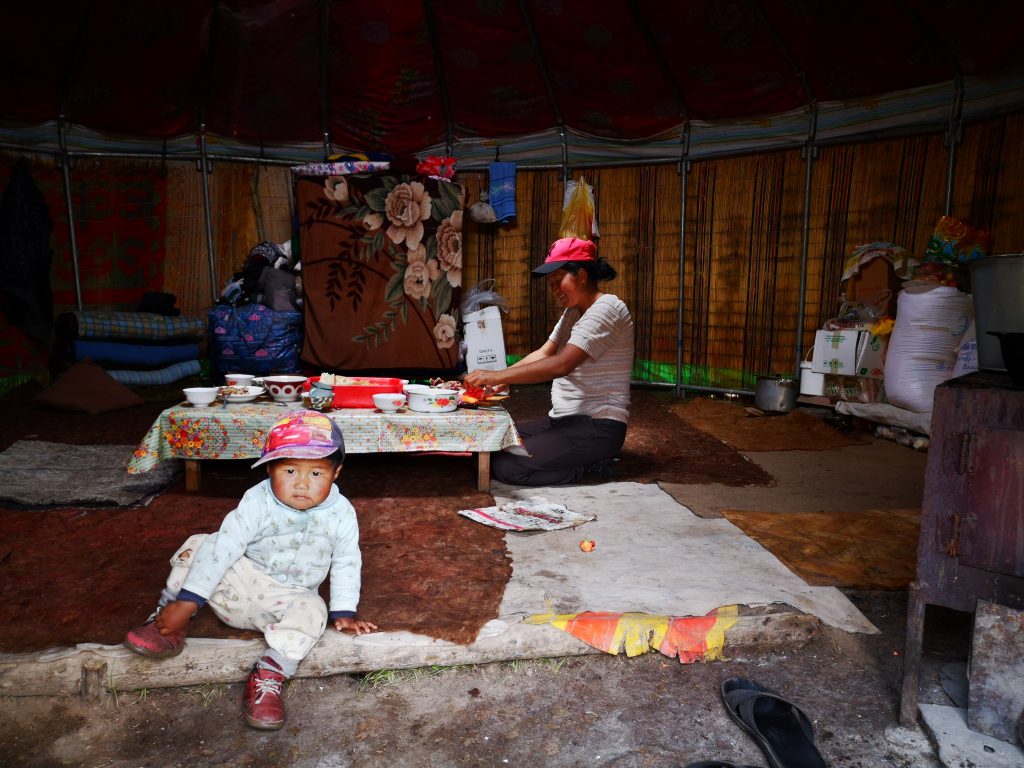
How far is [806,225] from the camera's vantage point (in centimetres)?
581

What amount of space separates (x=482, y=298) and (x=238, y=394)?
12.1ft

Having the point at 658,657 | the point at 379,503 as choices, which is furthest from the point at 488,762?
the point at 379,503

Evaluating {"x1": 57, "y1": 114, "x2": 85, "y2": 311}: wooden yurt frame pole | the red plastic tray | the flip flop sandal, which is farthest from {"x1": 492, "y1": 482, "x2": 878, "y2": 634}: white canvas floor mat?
{"x1": 57, "y1": 114, "x2": 85, "y2": 311}: wooden yurt frame pole

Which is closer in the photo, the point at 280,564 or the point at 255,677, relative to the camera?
the point at 255,677

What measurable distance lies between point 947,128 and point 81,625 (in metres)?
5.82

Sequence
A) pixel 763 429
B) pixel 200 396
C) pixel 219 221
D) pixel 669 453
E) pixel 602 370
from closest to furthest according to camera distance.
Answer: pixel 200 396
pixel 602 370
pixel 669 453
pixel 763 429
pixel 219 221

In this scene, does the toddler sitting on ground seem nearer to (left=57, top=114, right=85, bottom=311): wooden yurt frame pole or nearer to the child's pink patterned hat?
the child's pink patterned hat

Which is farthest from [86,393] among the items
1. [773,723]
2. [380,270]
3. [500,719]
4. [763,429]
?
[773,723]

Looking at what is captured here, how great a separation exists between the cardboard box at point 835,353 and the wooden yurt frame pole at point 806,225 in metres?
0.41

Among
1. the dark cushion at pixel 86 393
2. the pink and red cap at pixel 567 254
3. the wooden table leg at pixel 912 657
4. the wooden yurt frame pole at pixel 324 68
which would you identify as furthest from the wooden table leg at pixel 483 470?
the wooden yurt frame pole at pixel 324 68

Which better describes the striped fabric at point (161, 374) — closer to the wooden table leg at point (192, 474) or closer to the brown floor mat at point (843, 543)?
the wooden table leg at point (192, 474)

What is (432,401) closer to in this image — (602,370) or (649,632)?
(602,370)

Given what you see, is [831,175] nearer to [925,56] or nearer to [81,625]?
[925,56]

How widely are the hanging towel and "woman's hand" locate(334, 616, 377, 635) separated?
17.5 ft
